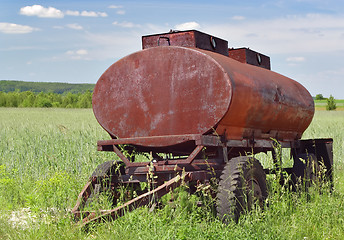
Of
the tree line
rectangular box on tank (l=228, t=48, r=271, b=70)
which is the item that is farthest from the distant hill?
rectangular box on tank (l=228, t=48, r=271, b=70)

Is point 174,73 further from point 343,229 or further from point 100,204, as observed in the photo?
point 343,229

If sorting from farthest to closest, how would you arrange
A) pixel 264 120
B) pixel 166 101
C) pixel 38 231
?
pixel 264 120, pixel 166 101, pixel 38 231

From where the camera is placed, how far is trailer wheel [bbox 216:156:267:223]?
5.26 metres

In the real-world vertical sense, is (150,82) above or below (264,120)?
above

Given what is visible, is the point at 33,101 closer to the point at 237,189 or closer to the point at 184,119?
the point at 184,119

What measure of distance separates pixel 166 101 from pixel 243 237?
7.54 feet

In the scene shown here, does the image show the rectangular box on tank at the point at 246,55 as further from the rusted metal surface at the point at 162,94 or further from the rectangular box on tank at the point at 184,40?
the rusted metal surface at the point at 162,94

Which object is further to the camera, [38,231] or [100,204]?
[100,204]

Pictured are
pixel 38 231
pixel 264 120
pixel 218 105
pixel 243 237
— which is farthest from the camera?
pixel 264 120

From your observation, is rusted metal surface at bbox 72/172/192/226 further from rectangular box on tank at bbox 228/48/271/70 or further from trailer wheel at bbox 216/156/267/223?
rectangular box on tank at bbox 228/48/271/70

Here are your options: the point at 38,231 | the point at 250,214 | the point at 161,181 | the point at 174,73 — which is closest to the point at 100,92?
the point at 174,73

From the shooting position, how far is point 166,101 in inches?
243

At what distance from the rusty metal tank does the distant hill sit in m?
162

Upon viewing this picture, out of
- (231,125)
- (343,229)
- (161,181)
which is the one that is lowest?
(343,229)
